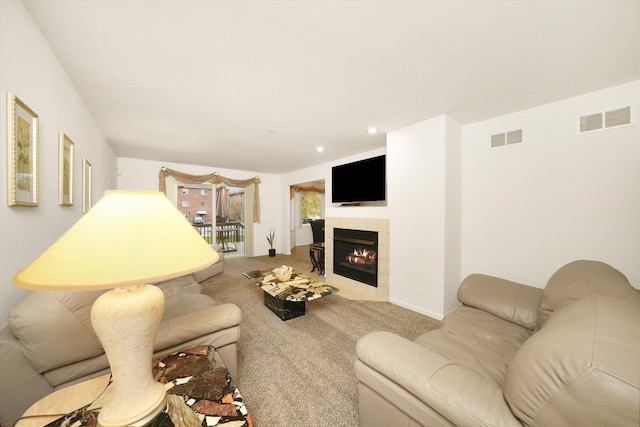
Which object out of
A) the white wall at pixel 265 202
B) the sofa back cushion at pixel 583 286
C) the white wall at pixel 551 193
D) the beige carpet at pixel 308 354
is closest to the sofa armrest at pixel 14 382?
the beige carpet at pixel 308 354

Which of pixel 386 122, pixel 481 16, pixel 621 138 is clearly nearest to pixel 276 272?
pixel 386 122

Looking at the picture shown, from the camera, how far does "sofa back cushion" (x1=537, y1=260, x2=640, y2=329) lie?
1.12m

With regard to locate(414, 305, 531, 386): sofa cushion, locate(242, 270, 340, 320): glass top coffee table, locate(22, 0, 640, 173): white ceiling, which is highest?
locate(22, 0, 640, 173): white ceiling

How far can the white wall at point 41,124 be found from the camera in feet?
3.47

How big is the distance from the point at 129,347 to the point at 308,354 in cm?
165

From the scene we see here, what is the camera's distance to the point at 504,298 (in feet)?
5.67

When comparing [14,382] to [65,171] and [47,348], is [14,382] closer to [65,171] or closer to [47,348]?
[47,348]

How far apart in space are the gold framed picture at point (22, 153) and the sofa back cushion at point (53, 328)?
0.52m

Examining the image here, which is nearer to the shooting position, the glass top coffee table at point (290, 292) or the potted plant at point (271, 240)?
the glass top coffee table at point (290, 292)

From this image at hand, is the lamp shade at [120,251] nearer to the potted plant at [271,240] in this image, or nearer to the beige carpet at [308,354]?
the beige carpet at [308,354]

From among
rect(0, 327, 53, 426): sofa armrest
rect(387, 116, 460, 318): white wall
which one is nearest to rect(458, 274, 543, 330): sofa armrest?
rect(387, 116, 460, 318): white wall

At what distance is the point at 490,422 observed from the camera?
73cm

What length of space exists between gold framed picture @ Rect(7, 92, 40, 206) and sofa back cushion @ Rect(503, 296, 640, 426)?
228 cm

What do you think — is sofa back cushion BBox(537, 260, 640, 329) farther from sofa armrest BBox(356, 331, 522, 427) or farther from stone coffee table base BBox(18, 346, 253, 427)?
stone coffee table base BBox(18, 346, 253, 427)
